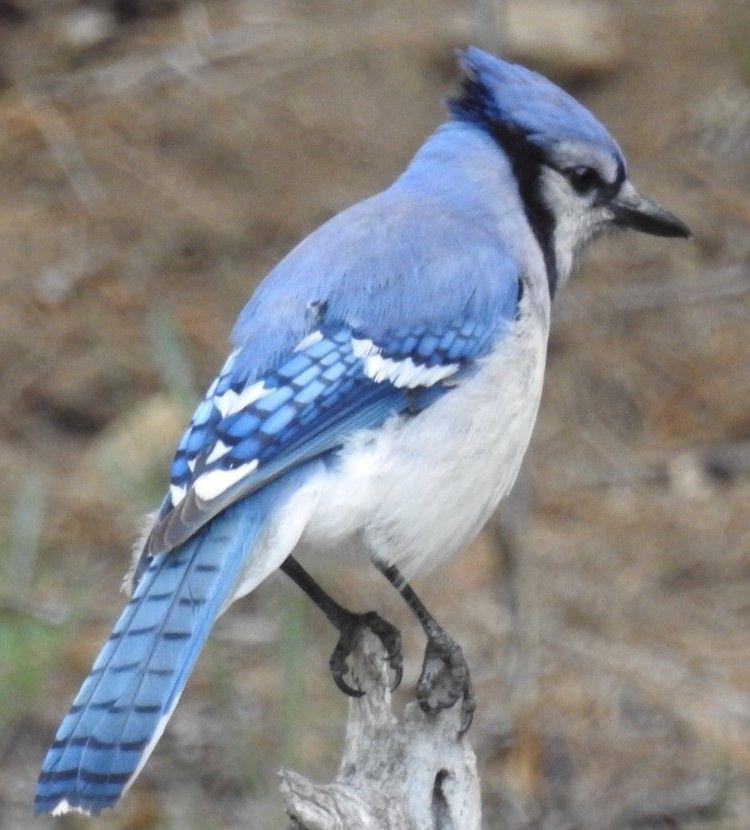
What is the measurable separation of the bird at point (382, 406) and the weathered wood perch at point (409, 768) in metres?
0.03

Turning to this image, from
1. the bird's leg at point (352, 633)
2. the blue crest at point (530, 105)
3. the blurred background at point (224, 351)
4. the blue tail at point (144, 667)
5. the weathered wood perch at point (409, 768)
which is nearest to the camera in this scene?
the blue tail at point (144, 667)

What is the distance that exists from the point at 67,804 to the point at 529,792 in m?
1.73

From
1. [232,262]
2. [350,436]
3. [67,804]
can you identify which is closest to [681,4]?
[232,262]

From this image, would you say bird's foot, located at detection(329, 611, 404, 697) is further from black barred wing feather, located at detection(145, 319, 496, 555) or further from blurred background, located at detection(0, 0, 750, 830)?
blurred background, located at detection(0, 0, 750, 830)

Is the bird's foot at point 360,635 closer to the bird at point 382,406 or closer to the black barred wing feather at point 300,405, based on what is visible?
the bird at point 382,406

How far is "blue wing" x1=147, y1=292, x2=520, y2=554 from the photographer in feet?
7.52

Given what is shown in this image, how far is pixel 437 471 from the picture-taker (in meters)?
2.47

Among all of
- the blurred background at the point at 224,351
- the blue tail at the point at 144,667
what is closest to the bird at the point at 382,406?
the blue tail at the point at 144,667

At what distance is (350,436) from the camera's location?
2.44 metres

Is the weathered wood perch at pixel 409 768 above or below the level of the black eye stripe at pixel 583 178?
below

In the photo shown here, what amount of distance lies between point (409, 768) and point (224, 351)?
7.58ft

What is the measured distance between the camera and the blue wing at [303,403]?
7.52 feet

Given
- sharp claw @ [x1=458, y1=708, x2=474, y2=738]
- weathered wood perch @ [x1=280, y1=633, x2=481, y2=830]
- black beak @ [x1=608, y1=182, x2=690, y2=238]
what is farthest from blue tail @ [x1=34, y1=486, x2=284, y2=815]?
black beak @ [x1=608, y1=182, x2=690, y2=238]

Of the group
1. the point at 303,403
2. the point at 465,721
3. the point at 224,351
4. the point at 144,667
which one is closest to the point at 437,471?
the point at 303,403
